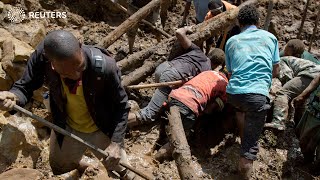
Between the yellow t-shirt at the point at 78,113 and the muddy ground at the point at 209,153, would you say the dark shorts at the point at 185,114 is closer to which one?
the muddy ground at the point at 209,153

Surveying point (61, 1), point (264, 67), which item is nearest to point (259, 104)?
point (264, 67)

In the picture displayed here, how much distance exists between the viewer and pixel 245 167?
4.16 m

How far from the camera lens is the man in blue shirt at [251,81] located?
4.04m

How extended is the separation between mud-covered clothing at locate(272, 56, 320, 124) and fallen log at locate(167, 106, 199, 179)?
159 cm

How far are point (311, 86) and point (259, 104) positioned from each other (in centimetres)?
91

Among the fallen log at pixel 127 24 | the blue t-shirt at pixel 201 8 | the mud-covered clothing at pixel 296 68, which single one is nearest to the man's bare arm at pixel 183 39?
the fallen log at pixel 127 24

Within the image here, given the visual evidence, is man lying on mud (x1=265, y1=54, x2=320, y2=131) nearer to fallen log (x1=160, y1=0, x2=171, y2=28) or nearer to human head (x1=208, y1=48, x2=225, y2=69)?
human head (x1=208, y1=48, x2=225, y2=69)

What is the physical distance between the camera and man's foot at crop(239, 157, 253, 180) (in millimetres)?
4145

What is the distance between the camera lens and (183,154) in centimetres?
381

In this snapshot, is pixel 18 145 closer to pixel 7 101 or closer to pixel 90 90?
pixel 7 101

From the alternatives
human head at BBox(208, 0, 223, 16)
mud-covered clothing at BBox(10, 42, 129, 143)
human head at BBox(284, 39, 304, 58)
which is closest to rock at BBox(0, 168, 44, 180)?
mud-covered clothing at BBox(10, 42, 129, 143)

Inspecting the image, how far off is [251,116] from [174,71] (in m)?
1.29

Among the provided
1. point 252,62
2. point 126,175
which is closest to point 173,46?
point 252,62

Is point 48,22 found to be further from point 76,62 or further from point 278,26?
point 278,26
